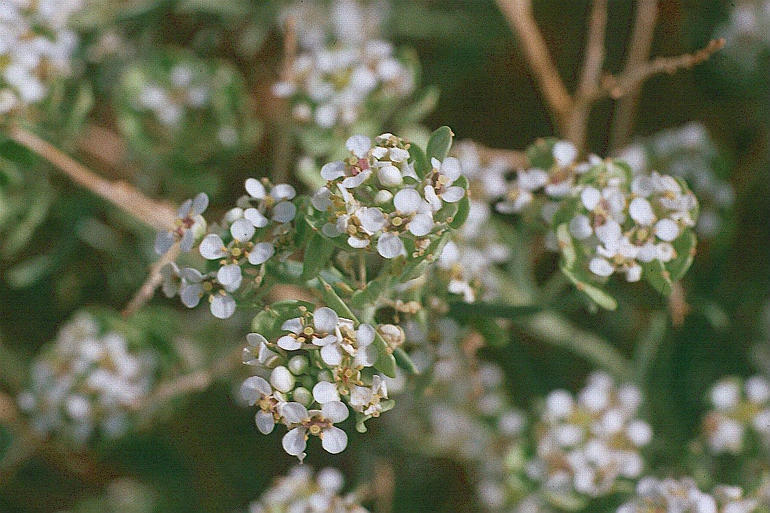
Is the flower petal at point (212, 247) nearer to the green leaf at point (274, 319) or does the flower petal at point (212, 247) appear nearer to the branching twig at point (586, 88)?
the green leaf at point (274, 319)

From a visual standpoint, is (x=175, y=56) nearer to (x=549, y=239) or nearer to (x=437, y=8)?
(x=437, y=8)

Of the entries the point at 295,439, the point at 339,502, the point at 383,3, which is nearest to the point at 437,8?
the point at 383,3

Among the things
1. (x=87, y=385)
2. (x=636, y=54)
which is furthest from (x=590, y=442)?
(x=87, y=385)

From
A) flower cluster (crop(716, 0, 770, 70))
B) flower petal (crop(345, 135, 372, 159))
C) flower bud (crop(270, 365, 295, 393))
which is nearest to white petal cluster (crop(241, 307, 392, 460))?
flower bud (crop(270, 365, 295, 393))

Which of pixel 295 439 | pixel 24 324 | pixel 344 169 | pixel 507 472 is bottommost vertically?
pixel 507 472

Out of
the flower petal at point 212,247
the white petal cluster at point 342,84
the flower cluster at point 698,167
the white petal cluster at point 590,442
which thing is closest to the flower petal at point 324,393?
the flower petal at point 212,247

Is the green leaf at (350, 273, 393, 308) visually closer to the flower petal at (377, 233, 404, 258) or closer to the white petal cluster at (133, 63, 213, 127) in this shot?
the flower petal at (377, 233, 404, 258)

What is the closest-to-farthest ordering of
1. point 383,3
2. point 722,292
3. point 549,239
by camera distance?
point 549,239
point 722,292
point 383,3
